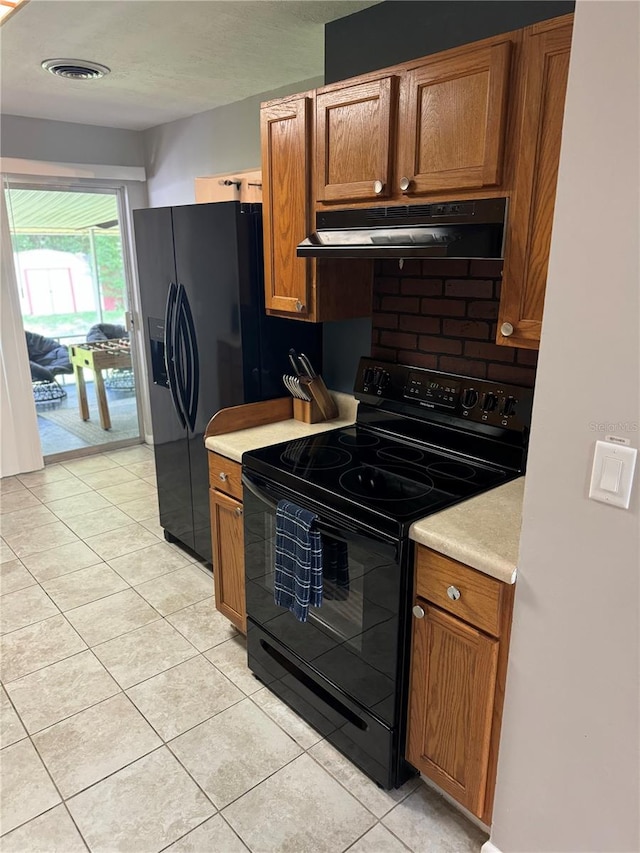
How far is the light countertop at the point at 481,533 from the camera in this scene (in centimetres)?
145

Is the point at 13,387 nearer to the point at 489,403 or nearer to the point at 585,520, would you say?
the point at 489,403

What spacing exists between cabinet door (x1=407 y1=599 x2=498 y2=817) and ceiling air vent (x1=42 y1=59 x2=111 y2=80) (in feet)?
9.41

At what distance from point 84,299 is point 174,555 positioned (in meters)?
2.52

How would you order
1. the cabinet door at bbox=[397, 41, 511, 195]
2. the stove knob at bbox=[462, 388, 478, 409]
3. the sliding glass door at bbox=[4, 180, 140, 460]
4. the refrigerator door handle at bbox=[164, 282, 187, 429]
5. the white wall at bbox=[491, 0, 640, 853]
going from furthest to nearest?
1. the sliding glass door at bbox=[4, 180, 140, 460]
2. the refrigerator door handle at bbox=[164, 282, 187, 429]
3. the stove knob at bbox=[462, 388, 478, 409]
4. the cabinet door at bbox=[397, 41, 511, 195]
5. the white wall at bbox=[491, 0, 640, 853]

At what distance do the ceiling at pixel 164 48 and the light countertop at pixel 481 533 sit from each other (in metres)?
1.87

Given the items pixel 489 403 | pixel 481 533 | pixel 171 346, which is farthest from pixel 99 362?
pixel 481 533

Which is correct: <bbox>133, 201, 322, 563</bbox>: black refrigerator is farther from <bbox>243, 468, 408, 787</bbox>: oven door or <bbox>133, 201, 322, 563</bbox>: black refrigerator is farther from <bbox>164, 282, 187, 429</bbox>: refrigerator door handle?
<bbox>243, 468, 408, 787</bbox>: oven door

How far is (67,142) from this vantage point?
425 cm

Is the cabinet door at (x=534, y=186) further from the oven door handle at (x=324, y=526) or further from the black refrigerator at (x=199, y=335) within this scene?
the black refrigerator at (x=199, y=335)

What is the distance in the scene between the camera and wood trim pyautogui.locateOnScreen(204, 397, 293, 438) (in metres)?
2.46

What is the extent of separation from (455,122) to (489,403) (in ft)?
2.94

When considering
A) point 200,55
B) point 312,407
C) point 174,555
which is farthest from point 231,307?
point 174,555

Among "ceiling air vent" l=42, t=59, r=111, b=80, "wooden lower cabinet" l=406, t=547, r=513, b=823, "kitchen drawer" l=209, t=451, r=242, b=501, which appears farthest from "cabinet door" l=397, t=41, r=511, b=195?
"ceiling air vent" l=42, t=59, r=111, b=80

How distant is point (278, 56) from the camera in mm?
2695
